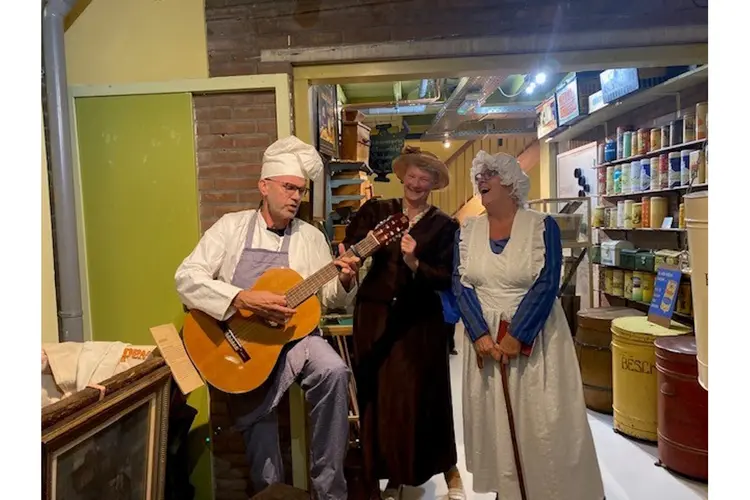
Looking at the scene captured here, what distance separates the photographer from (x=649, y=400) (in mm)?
3068

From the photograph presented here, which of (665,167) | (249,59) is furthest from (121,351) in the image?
(665,167)

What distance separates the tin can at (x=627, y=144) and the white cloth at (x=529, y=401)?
10.7ft

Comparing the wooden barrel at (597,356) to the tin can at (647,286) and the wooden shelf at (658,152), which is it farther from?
the wooden shelf at (658,152)

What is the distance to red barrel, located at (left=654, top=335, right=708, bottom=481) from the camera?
2631 millimetres

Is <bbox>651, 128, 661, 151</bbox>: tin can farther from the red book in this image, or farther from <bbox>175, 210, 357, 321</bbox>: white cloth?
<bbox>175, 210, 357, 321</bbox>: white cloth

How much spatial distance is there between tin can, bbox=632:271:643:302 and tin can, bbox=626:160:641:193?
0.80m

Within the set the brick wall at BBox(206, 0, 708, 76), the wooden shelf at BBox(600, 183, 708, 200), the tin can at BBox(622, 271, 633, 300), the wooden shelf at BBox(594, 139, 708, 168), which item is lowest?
the tin can at BBox(622, 271, 633, 300)

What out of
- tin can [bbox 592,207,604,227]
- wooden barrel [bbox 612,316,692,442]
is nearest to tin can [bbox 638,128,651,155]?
tin can [bbox 592,207,604,227]

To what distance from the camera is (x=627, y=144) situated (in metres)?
4.83

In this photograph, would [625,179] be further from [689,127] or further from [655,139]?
[689,127]

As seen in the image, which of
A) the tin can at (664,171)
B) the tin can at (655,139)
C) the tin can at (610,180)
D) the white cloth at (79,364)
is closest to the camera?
the white cloth at (79,364)

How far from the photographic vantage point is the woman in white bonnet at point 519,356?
207cm

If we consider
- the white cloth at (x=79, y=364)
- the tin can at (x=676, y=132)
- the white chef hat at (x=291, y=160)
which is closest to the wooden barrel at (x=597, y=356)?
the tin can at (x=676, y=132)

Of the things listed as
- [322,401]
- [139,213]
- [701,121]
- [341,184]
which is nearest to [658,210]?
[701,121]
